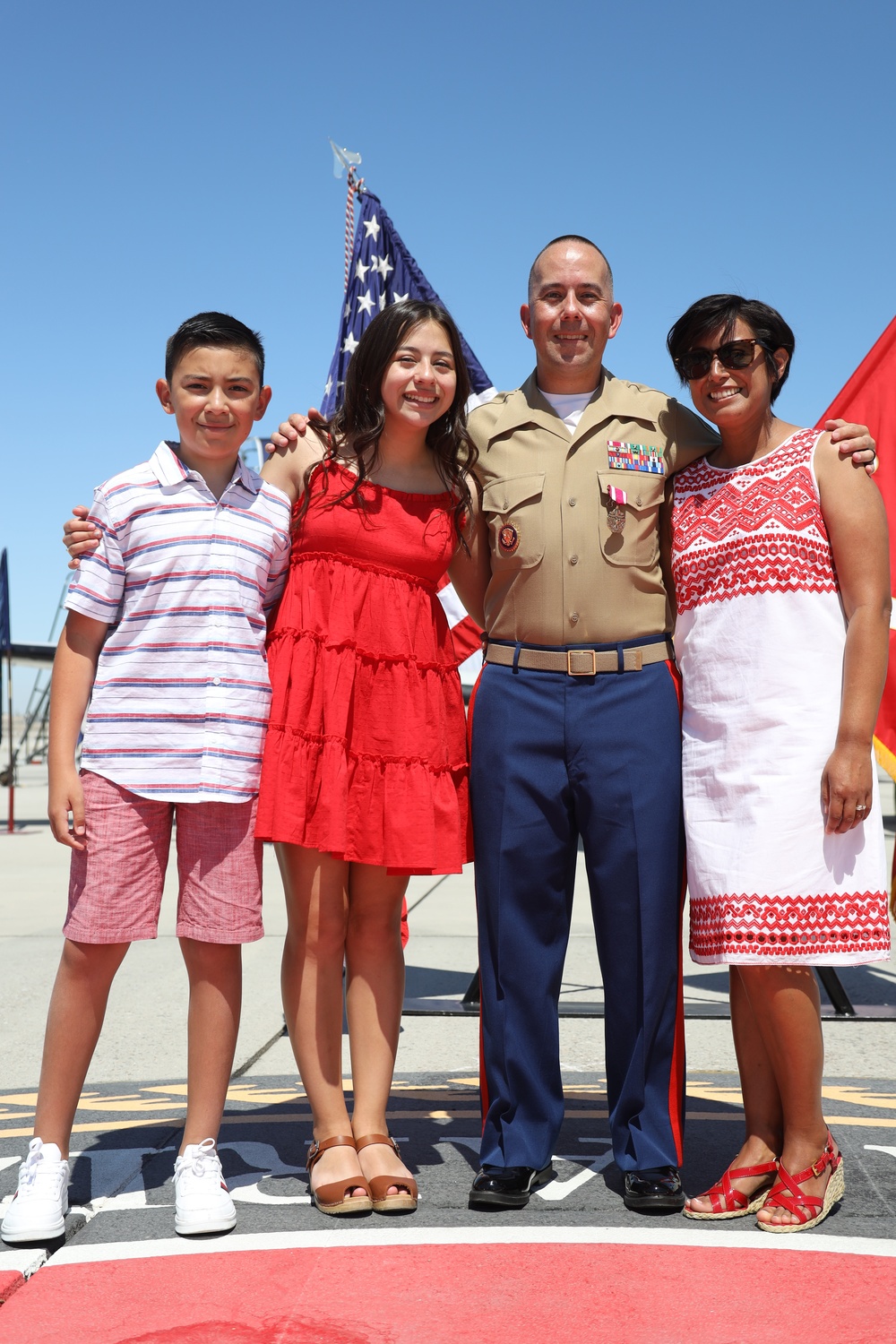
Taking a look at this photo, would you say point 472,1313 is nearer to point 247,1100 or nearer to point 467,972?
point 247,1100

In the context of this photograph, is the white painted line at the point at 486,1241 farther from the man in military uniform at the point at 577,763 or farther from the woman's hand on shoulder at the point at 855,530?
the woman's hand on shoulder at the point at 855,530

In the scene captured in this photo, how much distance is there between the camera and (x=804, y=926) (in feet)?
8.73

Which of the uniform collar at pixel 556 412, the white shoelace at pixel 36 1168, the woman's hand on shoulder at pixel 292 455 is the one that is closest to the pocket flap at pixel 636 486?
the uniform collar at pixel 556 412

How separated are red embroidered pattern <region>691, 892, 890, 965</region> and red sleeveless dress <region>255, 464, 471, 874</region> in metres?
0.67

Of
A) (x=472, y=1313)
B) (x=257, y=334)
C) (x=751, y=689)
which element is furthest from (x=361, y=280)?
(x=472, y=1313)

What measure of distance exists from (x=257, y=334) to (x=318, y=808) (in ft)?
3.85

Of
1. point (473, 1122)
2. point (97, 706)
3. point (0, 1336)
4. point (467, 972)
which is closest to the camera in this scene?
point (0, 1336)

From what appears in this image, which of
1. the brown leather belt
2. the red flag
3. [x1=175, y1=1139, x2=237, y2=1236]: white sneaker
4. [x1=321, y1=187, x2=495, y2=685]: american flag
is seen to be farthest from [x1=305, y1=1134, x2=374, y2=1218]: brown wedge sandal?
[x1=321, y1=187, x2=495, y2=685]: american flag

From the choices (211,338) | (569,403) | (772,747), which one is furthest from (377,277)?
(772,747)

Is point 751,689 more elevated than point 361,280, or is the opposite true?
point 361,280

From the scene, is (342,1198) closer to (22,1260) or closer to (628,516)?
(22,1260)

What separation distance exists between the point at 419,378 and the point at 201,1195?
191cm

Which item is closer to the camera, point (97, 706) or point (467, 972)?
point (97, 706)

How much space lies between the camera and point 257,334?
9.70ft
